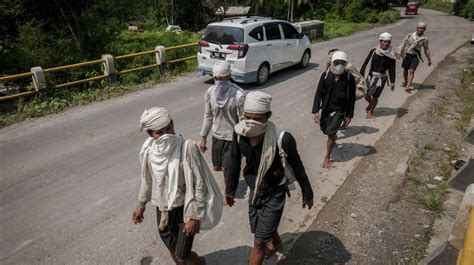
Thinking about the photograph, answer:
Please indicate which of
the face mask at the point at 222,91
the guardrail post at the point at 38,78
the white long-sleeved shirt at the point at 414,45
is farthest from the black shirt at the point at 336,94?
the guardrail post at the point at 38,78

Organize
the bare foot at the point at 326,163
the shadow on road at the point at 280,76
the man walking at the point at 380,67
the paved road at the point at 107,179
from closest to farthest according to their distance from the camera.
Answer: the paved road at the point at 107,179, the bare foot at the point at 326,163, the man walking at the point at 380,67, the shadow on road at the point at 280,76

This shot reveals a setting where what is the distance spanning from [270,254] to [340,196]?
1.62m

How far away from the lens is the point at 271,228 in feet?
9.80

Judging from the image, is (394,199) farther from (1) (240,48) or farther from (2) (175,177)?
(1) (240,48)

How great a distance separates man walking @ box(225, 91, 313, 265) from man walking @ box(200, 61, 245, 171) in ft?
4.12

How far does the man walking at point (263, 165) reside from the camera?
2799 mm

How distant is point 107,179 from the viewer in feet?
17.8

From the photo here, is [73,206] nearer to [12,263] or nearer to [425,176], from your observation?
[12,263]

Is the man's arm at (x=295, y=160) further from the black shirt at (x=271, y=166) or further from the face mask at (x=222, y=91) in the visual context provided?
the face mask at (x=222, y=91)

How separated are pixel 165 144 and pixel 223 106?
1772 mm

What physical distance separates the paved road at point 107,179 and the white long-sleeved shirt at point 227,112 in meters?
1.06

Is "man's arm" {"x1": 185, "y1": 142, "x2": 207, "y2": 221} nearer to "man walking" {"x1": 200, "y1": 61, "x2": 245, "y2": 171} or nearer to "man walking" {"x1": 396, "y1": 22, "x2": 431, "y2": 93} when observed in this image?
"man walking" {"x1": 200, "y1": 61, "x2": 245, "y2": 171}

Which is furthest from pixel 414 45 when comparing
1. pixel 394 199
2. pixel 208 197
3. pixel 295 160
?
pixel 208 197

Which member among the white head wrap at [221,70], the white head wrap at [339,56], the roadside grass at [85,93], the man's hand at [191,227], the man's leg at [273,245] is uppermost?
the white head wrap at [221,70]
